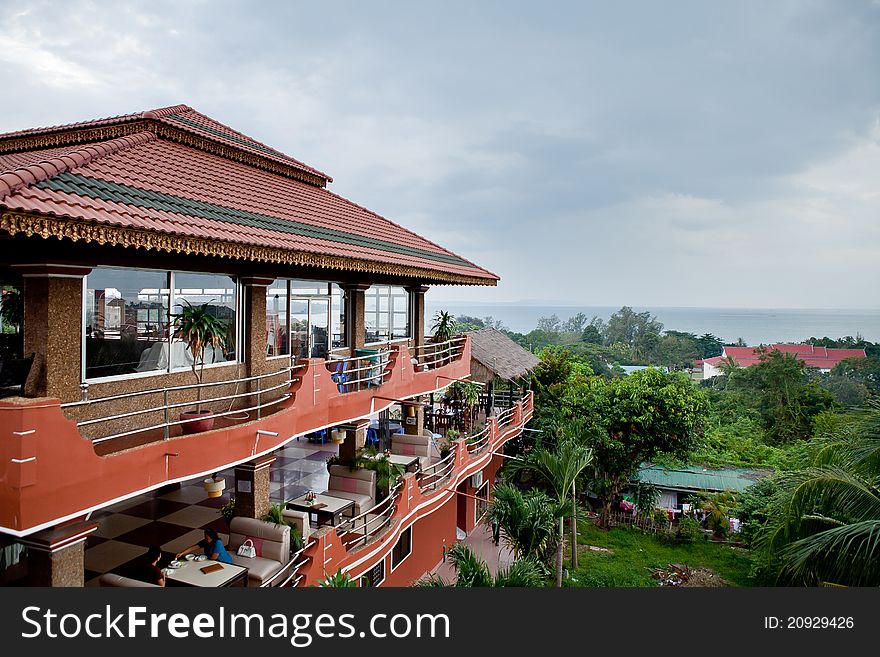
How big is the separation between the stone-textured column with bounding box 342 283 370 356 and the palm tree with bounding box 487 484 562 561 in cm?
576

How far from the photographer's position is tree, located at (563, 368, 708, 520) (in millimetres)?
21594

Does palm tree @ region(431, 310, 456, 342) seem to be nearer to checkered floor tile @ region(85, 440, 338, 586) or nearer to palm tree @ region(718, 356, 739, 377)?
checkered floor tile @ region(85, 440, 338, 586)

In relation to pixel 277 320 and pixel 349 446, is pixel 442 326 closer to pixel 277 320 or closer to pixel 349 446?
pixel 349 446

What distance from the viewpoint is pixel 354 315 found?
540 inches

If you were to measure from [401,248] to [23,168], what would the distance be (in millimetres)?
8524

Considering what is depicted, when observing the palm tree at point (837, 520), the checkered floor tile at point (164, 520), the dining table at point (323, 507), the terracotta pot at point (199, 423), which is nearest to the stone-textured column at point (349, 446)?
the checkered floor tile at point (164, 520)

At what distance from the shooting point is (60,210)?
509 cm

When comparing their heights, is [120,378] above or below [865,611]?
above

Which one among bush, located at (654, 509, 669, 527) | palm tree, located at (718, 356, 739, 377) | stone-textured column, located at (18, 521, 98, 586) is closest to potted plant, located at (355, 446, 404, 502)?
stone-textured column, located at (18, 521, 98, 586)

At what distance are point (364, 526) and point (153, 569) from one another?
4028mm

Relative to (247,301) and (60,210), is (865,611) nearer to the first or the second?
(60,210)

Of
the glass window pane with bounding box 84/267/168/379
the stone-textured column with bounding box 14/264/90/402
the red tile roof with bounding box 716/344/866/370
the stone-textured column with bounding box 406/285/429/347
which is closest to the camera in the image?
the stone-textured column with bounding box 14/264/90/402

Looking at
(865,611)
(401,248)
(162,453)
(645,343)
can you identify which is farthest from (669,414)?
(645,343)

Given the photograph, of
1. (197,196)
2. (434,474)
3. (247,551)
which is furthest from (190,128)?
(434,474)
